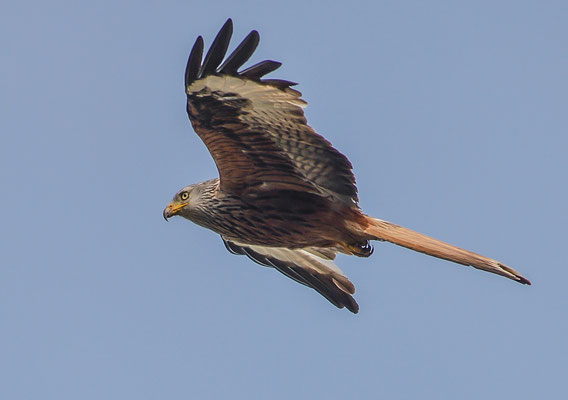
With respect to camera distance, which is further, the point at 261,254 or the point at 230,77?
the point at 261,254

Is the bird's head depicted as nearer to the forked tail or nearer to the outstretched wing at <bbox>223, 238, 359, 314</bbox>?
the outstretched wing at <bbox>223, 238, 359, 314</bbox>

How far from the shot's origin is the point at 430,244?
1002cm

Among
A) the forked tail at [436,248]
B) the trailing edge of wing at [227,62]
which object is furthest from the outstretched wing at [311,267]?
the trailing edge of wing at [227,62]

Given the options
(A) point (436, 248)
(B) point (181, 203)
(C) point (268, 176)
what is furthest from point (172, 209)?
(A) point (436, 248)

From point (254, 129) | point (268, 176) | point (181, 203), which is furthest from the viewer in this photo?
point (181, 203)

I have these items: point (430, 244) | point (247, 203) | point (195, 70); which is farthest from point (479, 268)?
point (195, 70)

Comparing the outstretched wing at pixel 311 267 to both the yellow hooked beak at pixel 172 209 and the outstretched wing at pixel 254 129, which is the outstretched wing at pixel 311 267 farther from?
the outstretched wing at pixel 254 129

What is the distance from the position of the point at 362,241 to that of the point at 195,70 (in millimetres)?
2537

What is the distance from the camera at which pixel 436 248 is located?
9938 millimetres

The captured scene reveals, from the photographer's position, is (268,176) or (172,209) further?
(172,209)

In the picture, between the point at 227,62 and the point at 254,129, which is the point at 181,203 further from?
the point at 227,62

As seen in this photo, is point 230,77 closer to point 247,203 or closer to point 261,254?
point 247,203

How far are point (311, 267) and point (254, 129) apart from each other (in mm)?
2382

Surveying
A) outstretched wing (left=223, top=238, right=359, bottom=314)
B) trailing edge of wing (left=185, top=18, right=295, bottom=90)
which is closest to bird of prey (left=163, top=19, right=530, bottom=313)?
trailing edge of wing (left=185, top=18, right=295, bottom=90)
